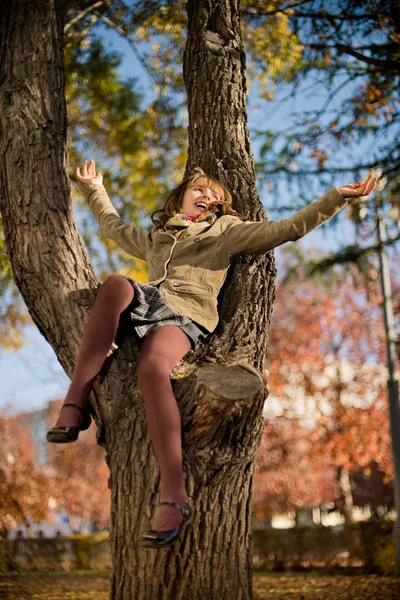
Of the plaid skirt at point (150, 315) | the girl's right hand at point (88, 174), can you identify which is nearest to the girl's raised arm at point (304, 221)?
the plaid skirt at point (150, 315)

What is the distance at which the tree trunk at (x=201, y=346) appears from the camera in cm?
301

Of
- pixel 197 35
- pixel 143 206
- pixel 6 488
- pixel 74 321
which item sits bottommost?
pixel 6 488

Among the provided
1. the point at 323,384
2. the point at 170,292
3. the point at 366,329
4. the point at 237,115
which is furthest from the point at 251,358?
the point at 366,329

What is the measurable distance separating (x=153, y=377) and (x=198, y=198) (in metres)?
1.41

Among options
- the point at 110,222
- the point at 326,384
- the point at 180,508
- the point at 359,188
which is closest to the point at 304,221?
the point at 359,188

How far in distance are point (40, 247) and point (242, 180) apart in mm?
1448

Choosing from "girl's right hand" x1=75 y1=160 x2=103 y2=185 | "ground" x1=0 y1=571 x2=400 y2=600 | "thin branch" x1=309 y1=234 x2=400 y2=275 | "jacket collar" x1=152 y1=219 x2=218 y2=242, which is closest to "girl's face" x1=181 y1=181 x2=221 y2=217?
"jacket collar" x1=152 y1=219 x2=218 y2=242

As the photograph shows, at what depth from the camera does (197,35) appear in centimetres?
457

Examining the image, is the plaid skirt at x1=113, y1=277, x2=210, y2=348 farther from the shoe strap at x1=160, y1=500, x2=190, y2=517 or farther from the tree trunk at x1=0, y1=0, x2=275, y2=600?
the shoe strap at x1=160, y1=500, x2=190, y2=517

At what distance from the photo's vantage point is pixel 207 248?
3.69m

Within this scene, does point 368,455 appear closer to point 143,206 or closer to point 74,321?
point 143,206

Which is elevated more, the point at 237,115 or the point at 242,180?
the point at 237,115

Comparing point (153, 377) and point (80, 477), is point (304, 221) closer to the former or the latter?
point (153, 377)

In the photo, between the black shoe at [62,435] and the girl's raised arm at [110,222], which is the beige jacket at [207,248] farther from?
the black shoe at [62,435]
